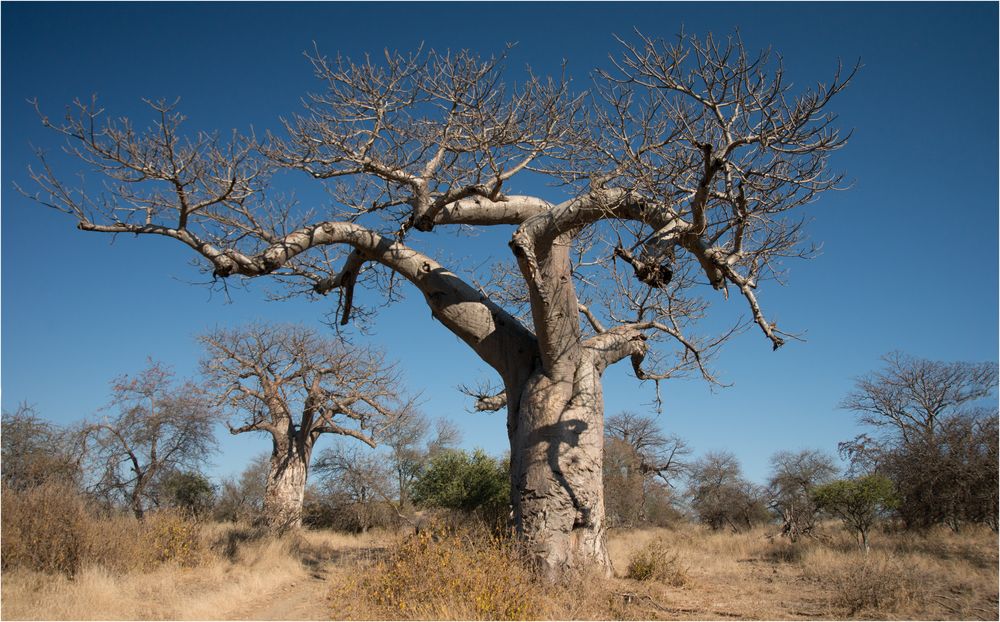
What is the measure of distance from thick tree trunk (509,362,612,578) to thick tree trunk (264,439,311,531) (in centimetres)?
728

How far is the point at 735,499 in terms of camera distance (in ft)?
59.4

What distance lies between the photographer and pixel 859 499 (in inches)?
386

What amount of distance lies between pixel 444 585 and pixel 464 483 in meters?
7.55

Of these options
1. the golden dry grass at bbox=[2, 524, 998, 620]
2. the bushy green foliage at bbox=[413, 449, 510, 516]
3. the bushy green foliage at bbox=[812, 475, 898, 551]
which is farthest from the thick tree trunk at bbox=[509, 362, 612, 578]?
the bushy green foliage at bbox=[812, 475, 898, 551]

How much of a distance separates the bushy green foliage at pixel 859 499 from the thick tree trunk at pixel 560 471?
6354 mm

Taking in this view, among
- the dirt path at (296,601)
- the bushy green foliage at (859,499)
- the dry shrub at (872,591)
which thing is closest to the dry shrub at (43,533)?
the dirt path at (296,601)

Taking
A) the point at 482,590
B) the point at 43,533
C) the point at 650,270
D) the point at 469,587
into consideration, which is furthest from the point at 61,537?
the point at 650,270

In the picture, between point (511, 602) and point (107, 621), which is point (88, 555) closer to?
point (107, 621)

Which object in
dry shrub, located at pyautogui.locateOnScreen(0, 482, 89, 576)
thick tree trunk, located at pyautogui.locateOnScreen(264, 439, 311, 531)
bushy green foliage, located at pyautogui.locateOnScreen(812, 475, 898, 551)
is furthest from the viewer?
thick tree trunk, located at pyautogui.locateOnScreen(264, 439, 311, 531)

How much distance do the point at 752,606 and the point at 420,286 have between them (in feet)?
13.6

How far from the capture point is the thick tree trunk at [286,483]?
37.6 ft

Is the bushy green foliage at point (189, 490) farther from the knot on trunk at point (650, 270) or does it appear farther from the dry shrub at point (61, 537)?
the knot on trunk at point (650, 270)

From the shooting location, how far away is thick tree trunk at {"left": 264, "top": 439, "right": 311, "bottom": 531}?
11445mm

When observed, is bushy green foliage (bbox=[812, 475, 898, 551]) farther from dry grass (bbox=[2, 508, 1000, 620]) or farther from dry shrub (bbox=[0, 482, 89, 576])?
dry shrub (bbox=[0, 482, 89, 576])
